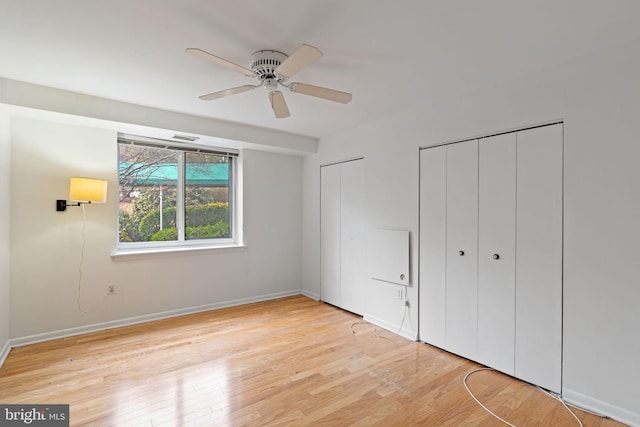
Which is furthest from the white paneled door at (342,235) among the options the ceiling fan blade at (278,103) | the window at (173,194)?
the ceiling fan blade at (278,103)

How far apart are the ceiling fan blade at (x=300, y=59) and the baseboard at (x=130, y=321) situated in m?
3.21

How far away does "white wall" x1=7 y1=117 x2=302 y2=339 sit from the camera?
294 cm

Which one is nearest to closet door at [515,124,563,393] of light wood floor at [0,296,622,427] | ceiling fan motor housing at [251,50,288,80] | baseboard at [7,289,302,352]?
light wood floor at [0,296,622,427]

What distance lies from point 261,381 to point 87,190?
249 cm

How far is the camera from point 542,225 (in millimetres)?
2273

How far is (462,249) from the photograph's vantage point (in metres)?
2.76

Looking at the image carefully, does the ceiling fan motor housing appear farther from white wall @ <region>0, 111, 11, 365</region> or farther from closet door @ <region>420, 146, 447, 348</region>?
white wall @ <region>0, 111, 11, 365</region>

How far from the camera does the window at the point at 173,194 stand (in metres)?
3.66

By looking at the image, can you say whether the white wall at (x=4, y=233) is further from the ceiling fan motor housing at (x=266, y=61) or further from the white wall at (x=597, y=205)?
the white wall at (x=597, y=205)

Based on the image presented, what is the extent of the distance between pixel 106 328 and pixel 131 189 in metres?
1.58

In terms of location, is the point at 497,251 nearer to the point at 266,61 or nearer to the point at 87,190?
the point at 266,61

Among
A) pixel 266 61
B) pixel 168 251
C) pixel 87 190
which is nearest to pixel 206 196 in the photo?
pixel 168 251

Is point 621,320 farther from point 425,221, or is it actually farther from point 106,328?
point 106,328

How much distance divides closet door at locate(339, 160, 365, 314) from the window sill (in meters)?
1.45
